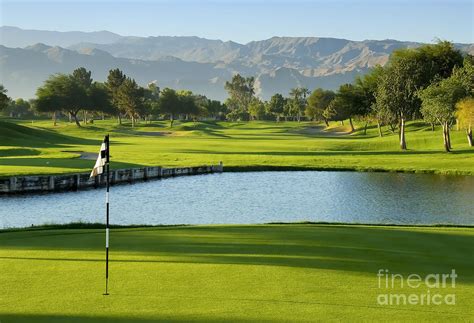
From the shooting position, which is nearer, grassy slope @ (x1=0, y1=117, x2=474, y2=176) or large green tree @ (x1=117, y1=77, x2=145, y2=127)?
grassy slope @ (x1=0, y1=117, x2=474, y2=176)

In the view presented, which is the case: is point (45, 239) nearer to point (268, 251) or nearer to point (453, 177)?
point (268, 251)

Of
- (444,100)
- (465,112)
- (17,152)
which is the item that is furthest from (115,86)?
(465,112)

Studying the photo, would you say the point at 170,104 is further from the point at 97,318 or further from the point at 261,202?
the point at 97,318

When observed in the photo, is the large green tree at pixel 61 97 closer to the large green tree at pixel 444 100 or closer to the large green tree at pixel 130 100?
the large green tree at pixel 130 100

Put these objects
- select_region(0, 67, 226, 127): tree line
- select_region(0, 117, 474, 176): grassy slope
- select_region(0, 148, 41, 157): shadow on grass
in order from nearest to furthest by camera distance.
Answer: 1. select_region(0, 117, 474, 176): grassy slope
2. select_region(0, 148, 41, 157): shadow on grass
3. select_region(0, 67, 226, 127): tree line

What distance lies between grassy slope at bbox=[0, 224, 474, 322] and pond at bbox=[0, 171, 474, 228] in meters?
17.2

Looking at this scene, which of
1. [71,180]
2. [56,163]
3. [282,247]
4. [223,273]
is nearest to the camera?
[223,273]

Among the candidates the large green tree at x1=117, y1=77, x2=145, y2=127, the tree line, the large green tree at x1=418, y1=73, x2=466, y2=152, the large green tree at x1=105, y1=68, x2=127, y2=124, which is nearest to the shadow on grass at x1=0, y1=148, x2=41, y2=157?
the large green tree at x1=418, y1=73, x2=466, y2=152

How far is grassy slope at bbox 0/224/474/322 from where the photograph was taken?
10820 mm

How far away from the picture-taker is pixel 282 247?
1702cm

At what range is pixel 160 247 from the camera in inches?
658

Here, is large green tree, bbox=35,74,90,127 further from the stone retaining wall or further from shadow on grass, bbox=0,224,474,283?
shadow on grass, bbox=0,224,474,283

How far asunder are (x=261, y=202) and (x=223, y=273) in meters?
30.9

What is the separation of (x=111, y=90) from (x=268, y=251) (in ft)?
557
